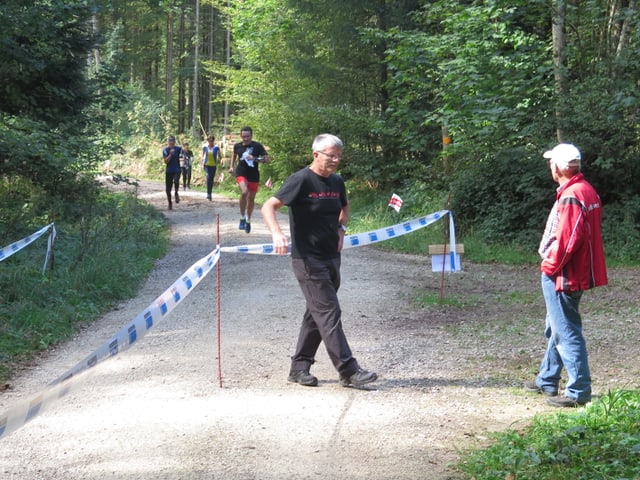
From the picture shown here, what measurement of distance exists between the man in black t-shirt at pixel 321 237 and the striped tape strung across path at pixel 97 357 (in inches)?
34.9

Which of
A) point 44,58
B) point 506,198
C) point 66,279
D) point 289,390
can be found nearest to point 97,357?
point 289,390

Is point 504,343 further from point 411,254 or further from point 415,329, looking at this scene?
point 411,254

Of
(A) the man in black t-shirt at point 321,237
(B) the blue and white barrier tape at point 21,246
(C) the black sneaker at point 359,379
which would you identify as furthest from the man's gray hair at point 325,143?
(B) the blue and white barrier tape at point 21,246

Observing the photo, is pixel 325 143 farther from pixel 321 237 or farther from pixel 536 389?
pixel 536 389

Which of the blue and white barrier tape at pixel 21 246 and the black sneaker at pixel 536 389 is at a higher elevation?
the blue and white barrier tape at pixel 21 246

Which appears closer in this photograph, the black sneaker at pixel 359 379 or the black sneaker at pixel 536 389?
the black sneaker at pixel 536 389

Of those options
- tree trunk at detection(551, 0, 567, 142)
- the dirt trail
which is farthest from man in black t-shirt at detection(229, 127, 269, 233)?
tree trunk at detection(551, 0, 567, 142)

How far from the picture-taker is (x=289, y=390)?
6465 mm

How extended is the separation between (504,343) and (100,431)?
14.7 feet

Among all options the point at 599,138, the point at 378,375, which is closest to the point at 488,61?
the point at 599,138

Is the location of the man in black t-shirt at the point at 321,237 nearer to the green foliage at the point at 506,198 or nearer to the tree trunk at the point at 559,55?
the green foliage at the point at 506,198

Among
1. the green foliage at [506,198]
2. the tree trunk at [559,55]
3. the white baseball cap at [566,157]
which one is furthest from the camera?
the green foliage at [506,198]

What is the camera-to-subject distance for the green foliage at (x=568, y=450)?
443 cm

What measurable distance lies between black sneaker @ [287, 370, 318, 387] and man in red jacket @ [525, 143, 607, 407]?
1.94 m
